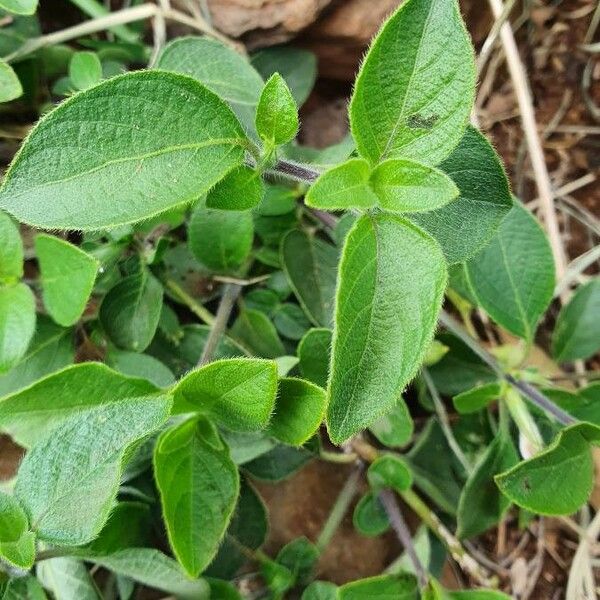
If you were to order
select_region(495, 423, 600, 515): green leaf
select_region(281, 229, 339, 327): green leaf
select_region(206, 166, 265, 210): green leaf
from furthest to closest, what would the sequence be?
select_region(281, 229, 339, 327): green leaf < select_region(495, 423, 600, 515): green leaf < select_region(206, 166, 265, 210): green leaf

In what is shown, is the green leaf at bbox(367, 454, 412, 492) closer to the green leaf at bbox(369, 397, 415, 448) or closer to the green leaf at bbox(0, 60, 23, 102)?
the green leaf at bbox(369, 397, 415, 448)

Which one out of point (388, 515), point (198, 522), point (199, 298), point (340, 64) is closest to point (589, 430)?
point (388, 515)

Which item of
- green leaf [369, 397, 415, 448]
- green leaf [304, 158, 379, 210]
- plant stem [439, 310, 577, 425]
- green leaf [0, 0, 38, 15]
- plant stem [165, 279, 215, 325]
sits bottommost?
green leaf [369, 397, 415, 448]

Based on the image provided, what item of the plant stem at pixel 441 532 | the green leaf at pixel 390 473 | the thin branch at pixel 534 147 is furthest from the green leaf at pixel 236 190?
the thin branch at pixel 534 147

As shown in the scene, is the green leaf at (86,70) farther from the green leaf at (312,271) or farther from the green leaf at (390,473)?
the green leaf at (390,473)

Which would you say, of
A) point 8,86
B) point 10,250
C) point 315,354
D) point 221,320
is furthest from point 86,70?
point 315,354

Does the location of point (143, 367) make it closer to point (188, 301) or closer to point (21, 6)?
point (188, 301)

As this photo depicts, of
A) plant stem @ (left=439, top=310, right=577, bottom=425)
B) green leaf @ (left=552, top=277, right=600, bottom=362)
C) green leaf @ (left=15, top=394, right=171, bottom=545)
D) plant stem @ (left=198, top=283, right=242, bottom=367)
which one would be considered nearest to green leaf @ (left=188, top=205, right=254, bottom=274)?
plant stem @ (left=198, top=283, right=242, bottom=367)
